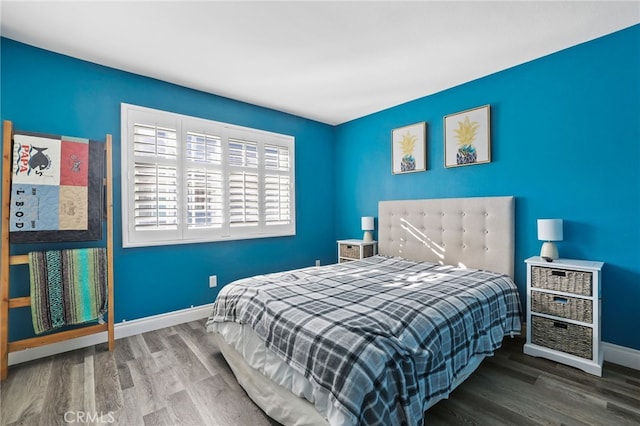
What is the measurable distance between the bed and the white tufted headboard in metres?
0.01

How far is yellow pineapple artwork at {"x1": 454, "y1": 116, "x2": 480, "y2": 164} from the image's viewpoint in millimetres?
3078

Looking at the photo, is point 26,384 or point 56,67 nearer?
point 26,384

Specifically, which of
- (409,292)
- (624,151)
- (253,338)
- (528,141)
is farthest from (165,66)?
(624,151)

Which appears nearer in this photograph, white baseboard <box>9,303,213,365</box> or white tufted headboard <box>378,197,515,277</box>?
white baseboard <box>9,303,213,365</box>

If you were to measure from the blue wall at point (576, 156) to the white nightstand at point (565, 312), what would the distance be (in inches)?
10.2

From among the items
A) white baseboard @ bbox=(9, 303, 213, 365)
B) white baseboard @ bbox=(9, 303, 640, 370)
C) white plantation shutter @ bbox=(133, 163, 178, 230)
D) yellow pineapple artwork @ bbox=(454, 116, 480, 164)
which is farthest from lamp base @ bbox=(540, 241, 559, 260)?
white plantation shutter @ bbox=(133, 163, 178, 230)

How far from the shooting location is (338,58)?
2.65 meters

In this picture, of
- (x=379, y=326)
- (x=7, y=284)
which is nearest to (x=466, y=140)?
(x=379, y=326)

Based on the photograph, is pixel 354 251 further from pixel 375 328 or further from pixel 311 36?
pixel 311 36

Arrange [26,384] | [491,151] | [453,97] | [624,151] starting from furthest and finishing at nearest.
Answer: [453,97]
[491,151]
[624,151]
[26,384]

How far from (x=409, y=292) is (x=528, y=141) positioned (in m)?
1.95

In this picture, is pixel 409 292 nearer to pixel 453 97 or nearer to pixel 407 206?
pixel 407 206

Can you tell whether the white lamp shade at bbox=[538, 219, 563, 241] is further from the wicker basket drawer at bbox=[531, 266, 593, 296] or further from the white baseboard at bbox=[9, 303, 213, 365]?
the white baseboard at bbox=[9, 303, 213, 365]
